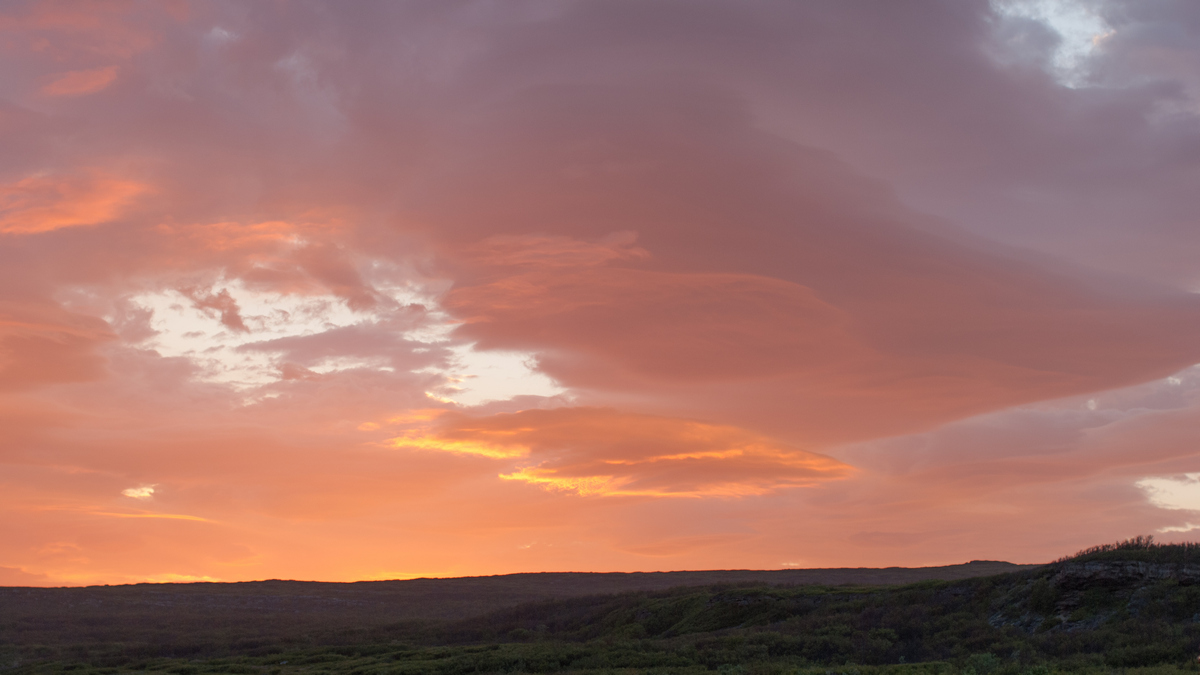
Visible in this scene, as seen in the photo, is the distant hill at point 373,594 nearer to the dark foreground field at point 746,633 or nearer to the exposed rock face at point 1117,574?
the dark foreground field at point 746,633

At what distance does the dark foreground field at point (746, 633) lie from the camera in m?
30.0

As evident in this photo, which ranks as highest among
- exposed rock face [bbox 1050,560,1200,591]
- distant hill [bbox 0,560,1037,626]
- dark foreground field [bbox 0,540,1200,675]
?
exposed rock face [bbox 1050,560,1200,591]

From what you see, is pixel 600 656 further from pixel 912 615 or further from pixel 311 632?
pixel 311 632

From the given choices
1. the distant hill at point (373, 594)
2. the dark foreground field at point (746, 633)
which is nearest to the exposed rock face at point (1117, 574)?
the dark foreground field at point (746, 633)

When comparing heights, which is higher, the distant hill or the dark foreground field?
the dark foreground field

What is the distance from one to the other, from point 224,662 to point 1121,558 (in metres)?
50.9

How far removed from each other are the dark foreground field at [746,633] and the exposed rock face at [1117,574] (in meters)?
0.06

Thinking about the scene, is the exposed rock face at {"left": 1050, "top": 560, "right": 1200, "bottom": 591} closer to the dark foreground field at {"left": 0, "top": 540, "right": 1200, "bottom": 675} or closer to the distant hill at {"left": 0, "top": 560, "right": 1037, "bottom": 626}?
the dark foreground field at {"left": 0, "top": 540, "right": 1200, "bottom": 675}

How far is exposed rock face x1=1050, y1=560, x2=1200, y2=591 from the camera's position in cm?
3309

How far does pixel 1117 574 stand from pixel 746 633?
17.7 meters

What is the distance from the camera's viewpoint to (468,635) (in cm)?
6109

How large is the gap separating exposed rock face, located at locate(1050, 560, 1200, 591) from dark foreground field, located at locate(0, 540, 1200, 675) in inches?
2.4

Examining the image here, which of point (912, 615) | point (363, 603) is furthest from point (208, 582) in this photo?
point (912, 615)

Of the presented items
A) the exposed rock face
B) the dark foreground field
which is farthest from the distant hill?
the exposed rock face
